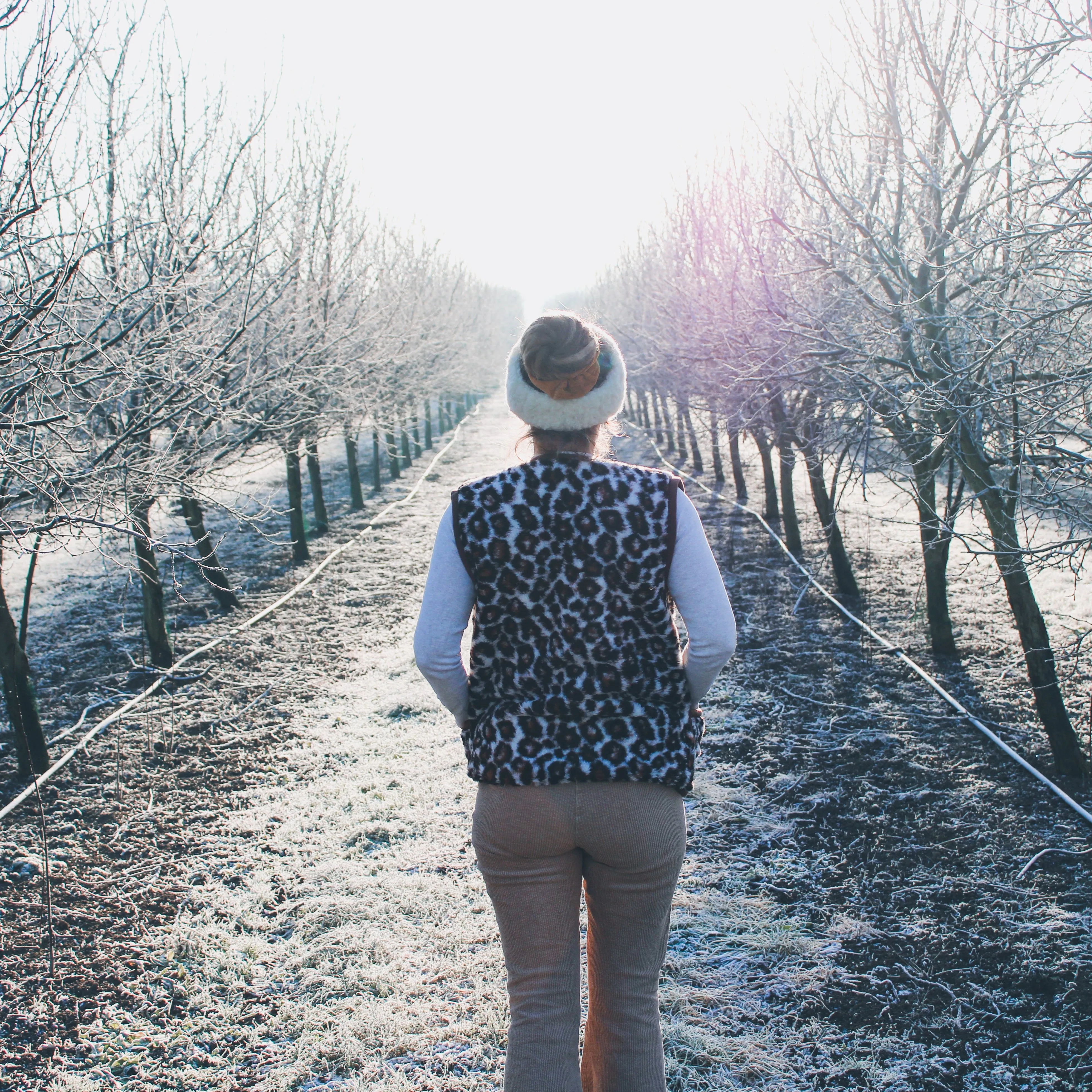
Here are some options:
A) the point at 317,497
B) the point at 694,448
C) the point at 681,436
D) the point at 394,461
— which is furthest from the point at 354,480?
the point at 681,436

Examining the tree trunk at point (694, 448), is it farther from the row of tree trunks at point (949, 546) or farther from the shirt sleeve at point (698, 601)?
the shirt sleeve at point (698, 601)

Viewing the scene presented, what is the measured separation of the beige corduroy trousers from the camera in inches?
53.6

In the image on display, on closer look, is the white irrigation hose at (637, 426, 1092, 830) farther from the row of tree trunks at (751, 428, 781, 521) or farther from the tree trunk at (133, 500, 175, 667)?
the tree trunk at (133, 500, 175, 667)

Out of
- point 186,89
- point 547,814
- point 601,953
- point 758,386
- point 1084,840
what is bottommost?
point 1084,840

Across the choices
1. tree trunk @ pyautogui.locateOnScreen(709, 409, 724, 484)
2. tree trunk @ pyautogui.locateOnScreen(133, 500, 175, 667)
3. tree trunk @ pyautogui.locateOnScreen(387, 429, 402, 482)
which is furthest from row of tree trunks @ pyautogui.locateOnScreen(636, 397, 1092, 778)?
tree trunk @ pyautogui.locateOnScreen(387, 429, 402, 482)

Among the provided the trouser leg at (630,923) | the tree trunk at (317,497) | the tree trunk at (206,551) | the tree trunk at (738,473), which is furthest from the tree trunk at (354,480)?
the trouser leg at (630,923)

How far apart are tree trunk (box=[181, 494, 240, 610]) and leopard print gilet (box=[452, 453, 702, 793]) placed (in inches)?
237

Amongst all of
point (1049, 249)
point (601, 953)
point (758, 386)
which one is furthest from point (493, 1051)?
point (758, 386)

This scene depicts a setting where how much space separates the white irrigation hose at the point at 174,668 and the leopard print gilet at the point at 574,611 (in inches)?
125

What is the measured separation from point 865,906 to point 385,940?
1811 millimetres

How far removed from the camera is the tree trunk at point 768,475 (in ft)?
31.3

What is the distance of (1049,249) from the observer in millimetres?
3850

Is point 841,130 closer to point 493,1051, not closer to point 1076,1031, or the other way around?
point 1076,1031

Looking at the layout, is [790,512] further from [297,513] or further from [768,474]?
[297,513]
